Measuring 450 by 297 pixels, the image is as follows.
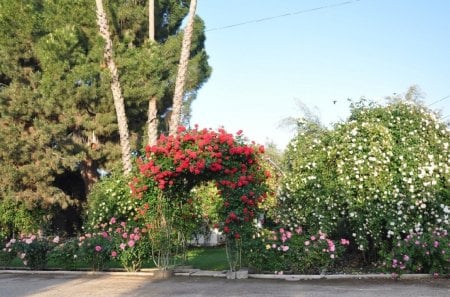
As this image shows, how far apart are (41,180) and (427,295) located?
1412 centimetres

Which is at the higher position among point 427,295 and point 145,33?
point 145,33

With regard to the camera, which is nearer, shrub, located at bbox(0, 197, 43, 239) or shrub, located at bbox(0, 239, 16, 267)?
shrub, located at bbox(0, 239, 16, 267)

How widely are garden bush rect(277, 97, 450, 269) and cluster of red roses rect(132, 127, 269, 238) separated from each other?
1872 mm


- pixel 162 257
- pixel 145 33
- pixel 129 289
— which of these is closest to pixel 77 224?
pixel 145 33

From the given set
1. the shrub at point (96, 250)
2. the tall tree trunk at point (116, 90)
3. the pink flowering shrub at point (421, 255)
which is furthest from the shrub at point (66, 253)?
the pink flowering shrub at point (421, 255)

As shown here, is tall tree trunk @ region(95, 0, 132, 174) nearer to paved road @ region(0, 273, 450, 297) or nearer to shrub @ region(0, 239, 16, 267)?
shrub @ region(0, 239, 16, 267)

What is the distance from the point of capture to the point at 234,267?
32.2 ft

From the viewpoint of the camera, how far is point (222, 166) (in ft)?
30.8

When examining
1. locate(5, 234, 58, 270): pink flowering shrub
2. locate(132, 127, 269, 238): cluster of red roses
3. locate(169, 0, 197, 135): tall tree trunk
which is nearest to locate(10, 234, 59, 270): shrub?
locate(5, 234, 58, 270): pink flowering shrub

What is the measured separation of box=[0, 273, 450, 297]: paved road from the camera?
7762 mm

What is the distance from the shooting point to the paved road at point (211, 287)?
776 centimetres

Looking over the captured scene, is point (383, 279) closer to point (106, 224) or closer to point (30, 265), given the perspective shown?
point (106, 224)

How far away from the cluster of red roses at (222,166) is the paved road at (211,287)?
4.41 feet

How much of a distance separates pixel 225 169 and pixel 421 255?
13.5 ft
